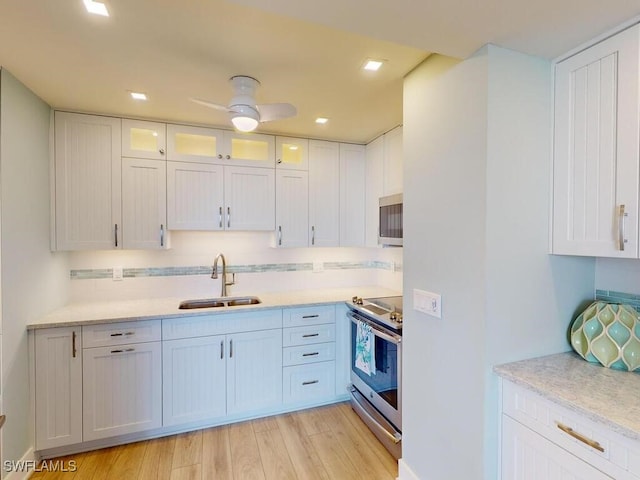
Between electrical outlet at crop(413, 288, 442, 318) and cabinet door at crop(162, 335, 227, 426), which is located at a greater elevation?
electrical outlet at crop(413, 288, 442, 318)

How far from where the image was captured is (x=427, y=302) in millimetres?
1627

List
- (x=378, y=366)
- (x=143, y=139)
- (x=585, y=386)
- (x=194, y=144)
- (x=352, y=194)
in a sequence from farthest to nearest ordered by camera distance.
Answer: (x=352, y=194) → (x=194, y=144) → (x=143, y=139) → (x=378, y=366) → (x=585, y=386)

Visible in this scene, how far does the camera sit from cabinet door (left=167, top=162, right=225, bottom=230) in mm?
2574

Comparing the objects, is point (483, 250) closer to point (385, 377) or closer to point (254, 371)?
point (385, 377)

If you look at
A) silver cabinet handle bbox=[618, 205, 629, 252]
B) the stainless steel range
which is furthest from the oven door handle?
silver cabinet handle bbox=[618, 205, 629, 252]

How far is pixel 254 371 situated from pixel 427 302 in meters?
1.60

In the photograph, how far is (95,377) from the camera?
84.0 inches

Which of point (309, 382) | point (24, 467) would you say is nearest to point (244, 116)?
point (309, 382)

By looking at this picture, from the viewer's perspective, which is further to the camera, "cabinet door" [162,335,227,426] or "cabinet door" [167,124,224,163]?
"cabinet door" [167,124,224,163]

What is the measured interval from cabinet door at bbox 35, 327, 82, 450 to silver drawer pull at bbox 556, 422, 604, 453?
8.85ft

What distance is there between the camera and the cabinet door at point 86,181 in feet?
7.57

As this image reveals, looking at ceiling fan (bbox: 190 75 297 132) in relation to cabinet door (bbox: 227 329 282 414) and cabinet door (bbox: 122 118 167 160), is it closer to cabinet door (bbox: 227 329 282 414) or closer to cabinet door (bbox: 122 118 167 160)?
cabinet door (bbox: 122 118 167 160)

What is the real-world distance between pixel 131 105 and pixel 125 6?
3.79ft

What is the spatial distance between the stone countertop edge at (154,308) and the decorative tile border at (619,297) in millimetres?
1626
